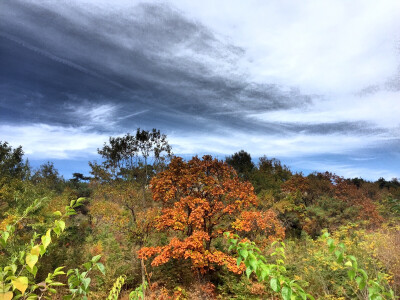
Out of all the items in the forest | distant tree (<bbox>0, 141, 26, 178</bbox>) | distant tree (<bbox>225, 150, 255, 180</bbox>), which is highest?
distant tree (<bbox>225, 150, 255, 180</bbox>)

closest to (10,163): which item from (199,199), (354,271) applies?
(199,199)

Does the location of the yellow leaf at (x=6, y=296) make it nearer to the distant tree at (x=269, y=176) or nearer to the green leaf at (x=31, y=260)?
the green leaf at (x=31, y=260)

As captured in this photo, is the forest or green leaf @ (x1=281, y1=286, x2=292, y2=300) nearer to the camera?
green leaf @ (x1=281, y1=286, x2=292, y2=300)

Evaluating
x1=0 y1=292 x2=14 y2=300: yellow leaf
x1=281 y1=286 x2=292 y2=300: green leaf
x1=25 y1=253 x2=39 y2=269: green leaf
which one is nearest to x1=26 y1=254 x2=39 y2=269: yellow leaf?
x1=25 y1=253 x2=39 y2=269: green leaf

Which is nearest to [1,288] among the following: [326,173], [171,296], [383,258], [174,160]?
[174,160]

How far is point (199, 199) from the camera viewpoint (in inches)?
369

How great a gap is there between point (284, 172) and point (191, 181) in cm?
2724

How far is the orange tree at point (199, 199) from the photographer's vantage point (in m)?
8.92

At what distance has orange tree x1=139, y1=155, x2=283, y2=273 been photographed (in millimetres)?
8922

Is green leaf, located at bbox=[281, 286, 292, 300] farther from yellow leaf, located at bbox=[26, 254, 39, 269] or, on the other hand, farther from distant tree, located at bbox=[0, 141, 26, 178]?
distant tree, located at bbox=[0, 141, 26, 178]

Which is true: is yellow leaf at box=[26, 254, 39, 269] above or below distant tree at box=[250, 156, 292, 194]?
below

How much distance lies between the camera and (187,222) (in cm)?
928

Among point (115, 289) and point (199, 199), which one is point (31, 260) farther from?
point (199, 199)

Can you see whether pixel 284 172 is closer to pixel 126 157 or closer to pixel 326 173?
pixel 326 173
